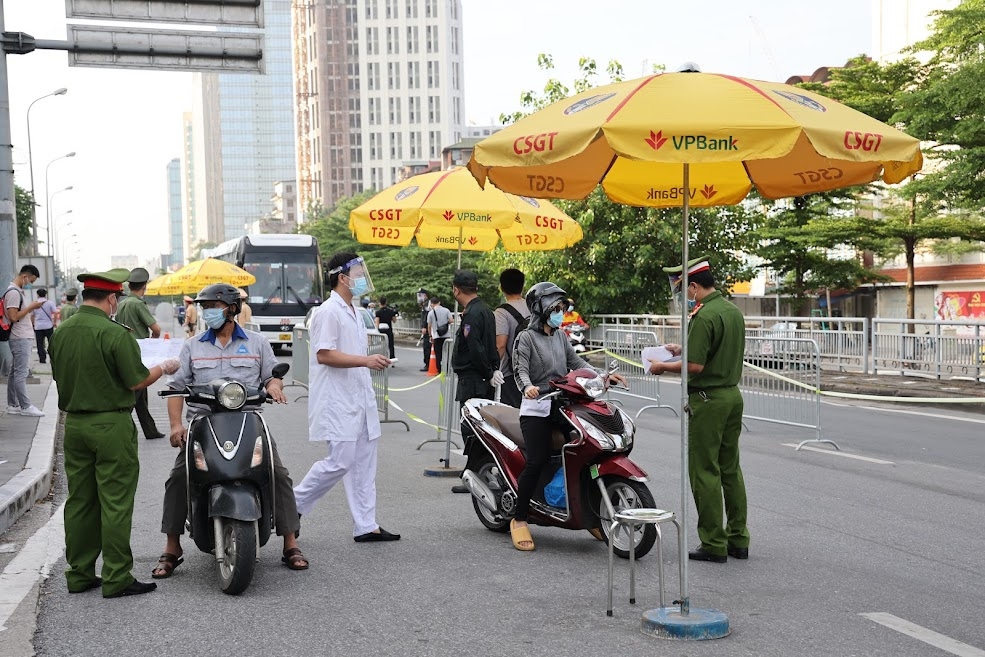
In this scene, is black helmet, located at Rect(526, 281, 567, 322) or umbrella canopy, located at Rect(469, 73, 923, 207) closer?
umbrella canopy, located at Rect(469, 73, 923, 207)

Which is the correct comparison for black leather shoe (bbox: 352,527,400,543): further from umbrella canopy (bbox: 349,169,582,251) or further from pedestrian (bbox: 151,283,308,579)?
umbrella canopy (bbox: 349,169,582,251)

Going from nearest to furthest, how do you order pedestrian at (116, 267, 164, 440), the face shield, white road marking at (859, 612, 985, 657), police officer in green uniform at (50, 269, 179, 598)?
white road marking at (859, 612, 985, 657) < police officer in green uniform at (50, 269, 179, 598) < the face shield < pedestrian at (116, 267, 164, 440)

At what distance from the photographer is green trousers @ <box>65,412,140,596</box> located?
5938 mm

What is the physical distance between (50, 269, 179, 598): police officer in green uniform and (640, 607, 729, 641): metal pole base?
278 centimetres

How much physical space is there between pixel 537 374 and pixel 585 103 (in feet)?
7.16

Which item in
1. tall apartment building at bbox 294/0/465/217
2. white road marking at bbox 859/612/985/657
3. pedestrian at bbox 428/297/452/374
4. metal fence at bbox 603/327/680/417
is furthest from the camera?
tall apartment building at bbox 294/0/465/217

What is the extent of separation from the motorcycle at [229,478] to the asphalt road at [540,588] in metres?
0.25

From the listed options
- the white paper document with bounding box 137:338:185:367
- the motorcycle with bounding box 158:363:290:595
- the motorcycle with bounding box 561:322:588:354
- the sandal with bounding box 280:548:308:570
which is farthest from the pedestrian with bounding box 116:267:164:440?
the motorcycle with bounding box 561:322:588:354

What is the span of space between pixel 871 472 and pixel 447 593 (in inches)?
238

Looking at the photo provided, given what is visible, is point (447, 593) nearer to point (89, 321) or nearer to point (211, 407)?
point (211, 407)

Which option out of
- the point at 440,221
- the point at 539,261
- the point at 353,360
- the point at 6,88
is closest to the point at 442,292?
the point at 539,261

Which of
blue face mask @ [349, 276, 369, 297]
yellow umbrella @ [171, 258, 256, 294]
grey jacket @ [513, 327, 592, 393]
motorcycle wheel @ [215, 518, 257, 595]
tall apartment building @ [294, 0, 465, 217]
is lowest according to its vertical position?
motorcycle wheel @ [215, 518, 257, 595]

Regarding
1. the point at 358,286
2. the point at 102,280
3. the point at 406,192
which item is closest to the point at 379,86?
the point at 406,192

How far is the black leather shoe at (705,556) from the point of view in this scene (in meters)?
6.84
